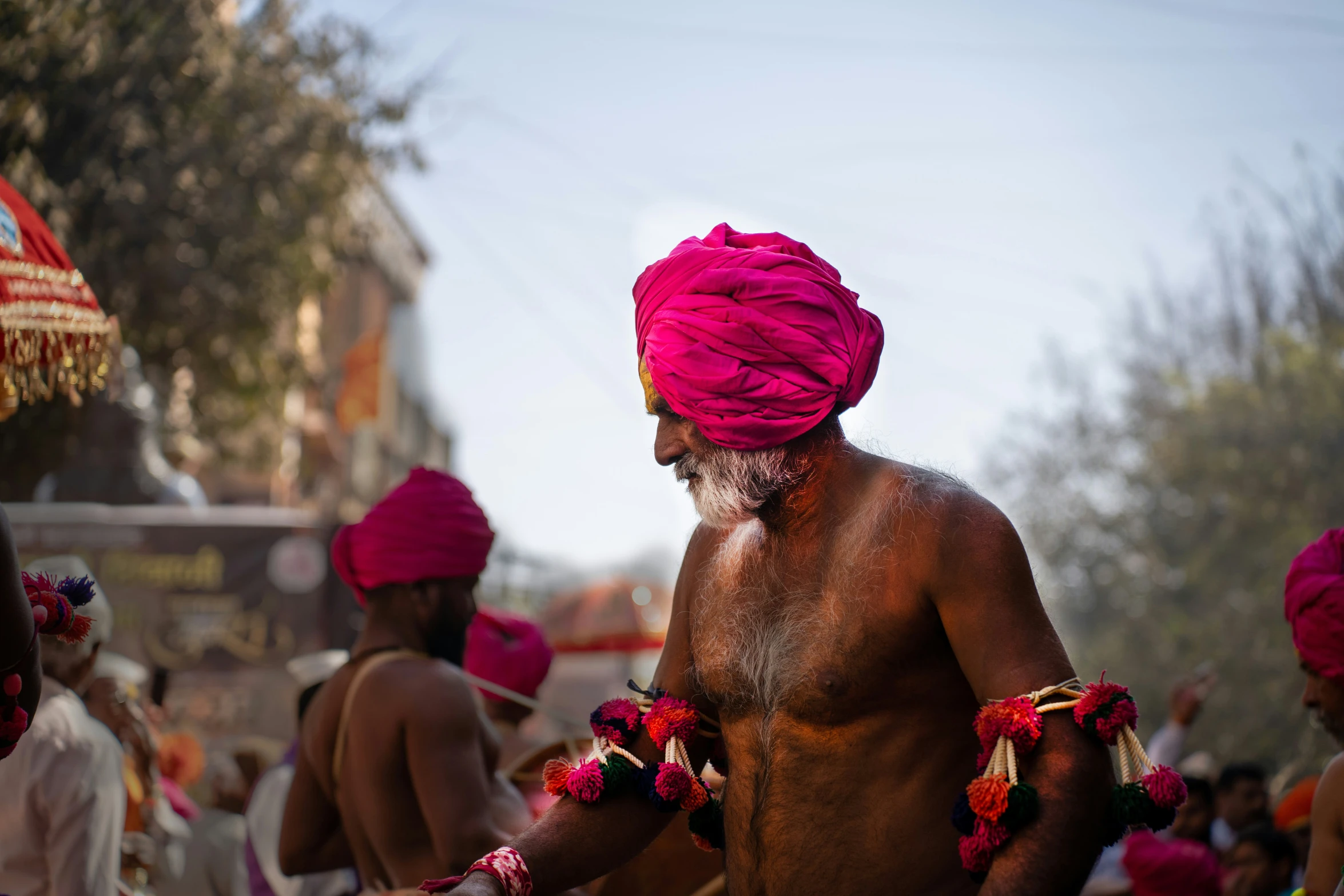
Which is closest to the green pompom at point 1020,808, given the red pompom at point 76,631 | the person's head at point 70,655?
the red pompom at point 76,631

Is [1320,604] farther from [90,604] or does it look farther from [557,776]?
[90,604]

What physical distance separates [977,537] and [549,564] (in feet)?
65.2

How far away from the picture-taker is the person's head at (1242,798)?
7.46 m

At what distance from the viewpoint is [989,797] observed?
7.12ft

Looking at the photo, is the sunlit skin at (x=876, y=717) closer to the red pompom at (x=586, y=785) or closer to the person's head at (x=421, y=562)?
the red pompom at (x=586, y=785)

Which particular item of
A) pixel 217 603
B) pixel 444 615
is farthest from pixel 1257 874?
pixel 217 603

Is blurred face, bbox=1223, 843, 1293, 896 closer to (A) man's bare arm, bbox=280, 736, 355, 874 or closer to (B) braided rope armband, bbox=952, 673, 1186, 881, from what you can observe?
(A) man's bare arm, bbox=280, 736, 355, 874

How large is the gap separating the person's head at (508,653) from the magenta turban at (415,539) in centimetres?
172

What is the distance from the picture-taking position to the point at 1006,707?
221 cm

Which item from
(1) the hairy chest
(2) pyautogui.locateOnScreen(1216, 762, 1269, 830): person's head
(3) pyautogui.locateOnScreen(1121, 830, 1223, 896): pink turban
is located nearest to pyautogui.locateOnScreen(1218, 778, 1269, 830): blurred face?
(2) pyautogui.locateOnScreen(1216, 762, 1269, 830): person's head

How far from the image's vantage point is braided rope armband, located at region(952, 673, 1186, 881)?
2162 millimetres

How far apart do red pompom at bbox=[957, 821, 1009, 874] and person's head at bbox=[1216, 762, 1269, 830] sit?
608 centimetres

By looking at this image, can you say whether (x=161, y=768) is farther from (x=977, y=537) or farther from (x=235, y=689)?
(x=977, y=537)

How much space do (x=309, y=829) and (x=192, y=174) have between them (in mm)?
8817
